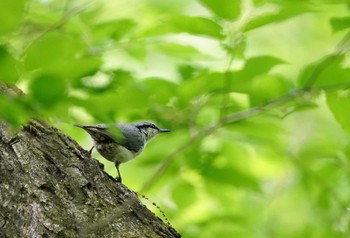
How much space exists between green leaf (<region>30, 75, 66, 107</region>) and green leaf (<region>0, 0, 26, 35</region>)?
0.13m

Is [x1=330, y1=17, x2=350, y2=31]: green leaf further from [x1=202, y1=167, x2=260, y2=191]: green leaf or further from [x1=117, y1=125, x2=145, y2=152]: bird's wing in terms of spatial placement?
[x1=117, y1=125, x2=145, y2=152]: bird's wing

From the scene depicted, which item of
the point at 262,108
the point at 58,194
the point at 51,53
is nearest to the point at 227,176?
the point at 262,108

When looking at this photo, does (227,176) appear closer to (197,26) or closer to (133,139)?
(133,139)

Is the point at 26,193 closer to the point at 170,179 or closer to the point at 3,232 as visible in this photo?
the point at 3,232

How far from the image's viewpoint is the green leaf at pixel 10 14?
4.60 feet

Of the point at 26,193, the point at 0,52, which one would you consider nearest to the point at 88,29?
the point at 26,193

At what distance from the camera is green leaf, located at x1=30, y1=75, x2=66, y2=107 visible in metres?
1.37

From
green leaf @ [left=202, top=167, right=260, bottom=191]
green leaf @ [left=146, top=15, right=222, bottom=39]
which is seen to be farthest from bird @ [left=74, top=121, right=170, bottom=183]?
green leaf @ [left=146, top=15, right=222, bottom=39]

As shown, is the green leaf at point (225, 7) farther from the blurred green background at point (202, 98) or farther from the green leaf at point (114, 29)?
the green leaf at point (114, 29)

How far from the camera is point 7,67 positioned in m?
1.34

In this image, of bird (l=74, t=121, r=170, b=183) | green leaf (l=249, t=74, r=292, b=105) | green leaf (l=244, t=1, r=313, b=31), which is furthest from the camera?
bird (l=74, t=121, r=170, b=183)

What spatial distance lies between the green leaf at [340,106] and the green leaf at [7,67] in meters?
1.12

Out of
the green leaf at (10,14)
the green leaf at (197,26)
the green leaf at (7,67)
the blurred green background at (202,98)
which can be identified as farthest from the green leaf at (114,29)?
the green leaf at (7,67)

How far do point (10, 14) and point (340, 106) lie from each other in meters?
1.14
